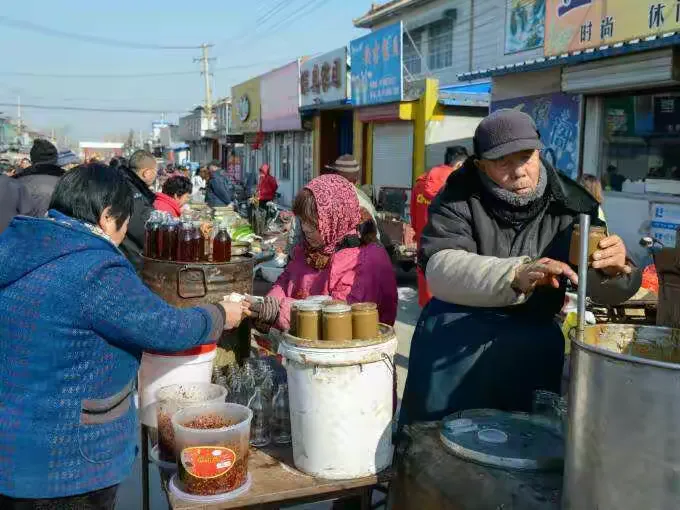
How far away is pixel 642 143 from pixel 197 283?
248 inches

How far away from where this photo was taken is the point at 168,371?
2.73 m

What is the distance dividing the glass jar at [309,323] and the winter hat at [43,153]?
519 centimetres

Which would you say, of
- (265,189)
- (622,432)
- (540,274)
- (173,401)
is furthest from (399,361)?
(265,189)

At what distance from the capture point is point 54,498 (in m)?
2.10

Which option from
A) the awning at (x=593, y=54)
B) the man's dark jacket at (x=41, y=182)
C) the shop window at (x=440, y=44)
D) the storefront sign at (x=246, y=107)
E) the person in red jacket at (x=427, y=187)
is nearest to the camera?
the man's dark jacket at (x=41, y=182)

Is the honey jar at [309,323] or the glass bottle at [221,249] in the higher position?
the glass bottle at [221,249]

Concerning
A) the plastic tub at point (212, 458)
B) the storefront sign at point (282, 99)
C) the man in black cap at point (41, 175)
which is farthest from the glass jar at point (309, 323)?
the storefront sign at point (282, 99)

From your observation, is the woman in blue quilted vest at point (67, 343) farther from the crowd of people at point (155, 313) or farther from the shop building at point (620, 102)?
A: the shop building at point (620, 102)

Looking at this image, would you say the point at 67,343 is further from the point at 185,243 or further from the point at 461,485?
the point at 185,243

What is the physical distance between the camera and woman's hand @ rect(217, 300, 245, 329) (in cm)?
251

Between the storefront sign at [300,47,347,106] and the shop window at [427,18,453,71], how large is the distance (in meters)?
2.70

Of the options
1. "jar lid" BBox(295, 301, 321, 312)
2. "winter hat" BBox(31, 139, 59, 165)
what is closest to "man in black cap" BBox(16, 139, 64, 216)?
"winter hat" BBox(31, 139, 59, 165)

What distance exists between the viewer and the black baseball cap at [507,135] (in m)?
2.02

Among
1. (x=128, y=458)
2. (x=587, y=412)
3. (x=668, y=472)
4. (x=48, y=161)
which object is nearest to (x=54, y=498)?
(x=128, y=458)
